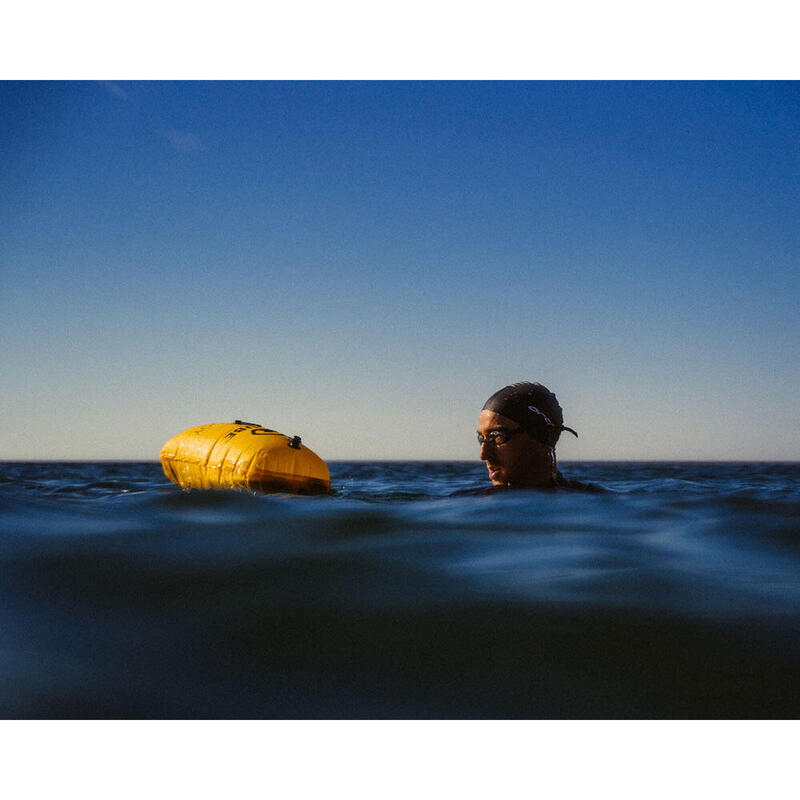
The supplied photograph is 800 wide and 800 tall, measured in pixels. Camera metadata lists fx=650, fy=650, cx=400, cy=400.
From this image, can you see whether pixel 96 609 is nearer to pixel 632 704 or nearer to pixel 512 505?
pixel 632 704

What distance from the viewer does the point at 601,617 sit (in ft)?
9.06

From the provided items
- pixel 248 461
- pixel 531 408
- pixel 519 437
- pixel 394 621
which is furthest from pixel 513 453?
pixel 394 621

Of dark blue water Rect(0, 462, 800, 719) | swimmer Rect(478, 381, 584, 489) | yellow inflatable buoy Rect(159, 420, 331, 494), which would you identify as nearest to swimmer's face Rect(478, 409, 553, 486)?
swimmer Rect(478, 381, 584, 489)

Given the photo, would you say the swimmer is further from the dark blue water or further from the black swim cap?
the dark blue water

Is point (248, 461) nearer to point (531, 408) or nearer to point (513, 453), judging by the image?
point (513, 453)

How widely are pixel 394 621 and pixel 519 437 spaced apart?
5.33m

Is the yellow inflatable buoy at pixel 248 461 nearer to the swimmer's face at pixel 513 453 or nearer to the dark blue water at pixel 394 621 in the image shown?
the swimmer's face at pixel 513 453

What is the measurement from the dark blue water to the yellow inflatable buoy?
3.69 metres

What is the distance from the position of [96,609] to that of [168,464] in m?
7.44

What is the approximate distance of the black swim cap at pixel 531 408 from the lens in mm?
7828

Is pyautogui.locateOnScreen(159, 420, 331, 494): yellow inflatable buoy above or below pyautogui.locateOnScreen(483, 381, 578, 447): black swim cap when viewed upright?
below

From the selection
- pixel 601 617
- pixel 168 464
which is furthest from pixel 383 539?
pixel 168 464

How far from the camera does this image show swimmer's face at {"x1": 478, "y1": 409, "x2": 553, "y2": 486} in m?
7.86

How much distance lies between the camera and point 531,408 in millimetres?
7867
